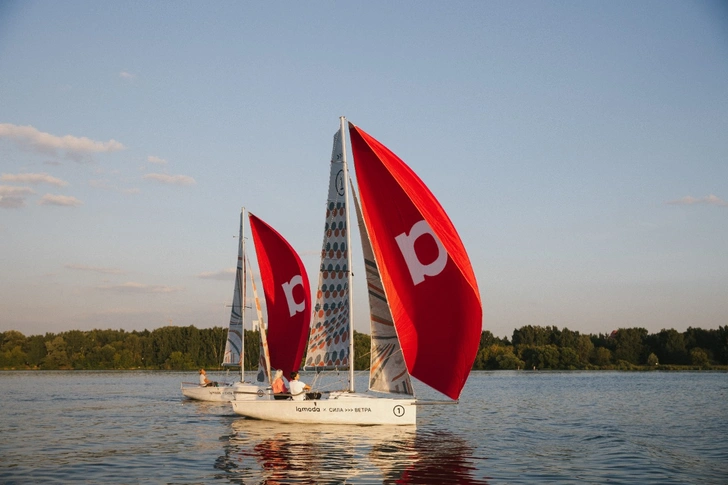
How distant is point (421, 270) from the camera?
24.5 metres

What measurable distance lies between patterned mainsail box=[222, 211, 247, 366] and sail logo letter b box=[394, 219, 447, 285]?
19.2m

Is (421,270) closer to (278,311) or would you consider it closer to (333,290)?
(333,290)

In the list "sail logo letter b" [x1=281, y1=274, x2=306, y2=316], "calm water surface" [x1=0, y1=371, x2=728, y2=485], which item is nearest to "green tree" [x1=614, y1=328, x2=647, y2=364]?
"calm water surface" [x1=0, y1=371, x2=728, y2=485]

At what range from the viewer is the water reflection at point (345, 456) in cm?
1805

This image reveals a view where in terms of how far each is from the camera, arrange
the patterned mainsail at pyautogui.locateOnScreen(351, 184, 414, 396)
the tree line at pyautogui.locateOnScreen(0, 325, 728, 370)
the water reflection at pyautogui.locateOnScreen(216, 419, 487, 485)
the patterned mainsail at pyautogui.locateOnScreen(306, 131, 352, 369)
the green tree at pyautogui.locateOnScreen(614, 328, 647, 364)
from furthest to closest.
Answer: the green tree at pyautogui.locateOnScreen(614, 328, 647, 364) < the tree line at pyautogui.locateOnScreen(0, 325, 728, 370) < the patterned mainsail at pyautogui.locateOnScreen(306, 131, 352, 369) < the patterned mainsail at pyautogui.locateOnScreen(351, 184, 414, 396) < the water reflection at pyautogui.locateOnScreen(216, 419, 487, 485)

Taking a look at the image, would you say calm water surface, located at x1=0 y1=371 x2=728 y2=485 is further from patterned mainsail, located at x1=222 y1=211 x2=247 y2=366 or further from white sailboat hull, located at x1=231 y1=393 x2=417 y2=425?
patterned mainsail, located at x1=222 y1=211 x2=247 y2=366

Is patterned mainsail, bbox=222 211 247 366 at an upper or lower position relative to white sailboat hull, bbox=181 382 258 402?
upper

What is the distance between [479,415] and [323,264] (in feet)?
47.8

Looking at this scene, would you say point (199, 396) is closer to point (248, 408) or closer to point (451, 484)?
point (248, 408)

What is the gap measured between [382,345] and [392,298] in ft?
5.74

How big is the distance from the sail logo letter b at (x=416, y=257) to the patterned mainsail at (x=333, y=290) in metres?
2.54

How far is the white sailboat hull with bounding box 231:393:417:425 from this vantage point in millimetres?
24703

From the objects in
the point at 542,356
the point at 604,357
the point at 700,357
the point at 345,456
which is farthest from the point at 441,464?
the point at 604,357

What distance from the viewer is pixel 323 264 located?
90.1 feet
